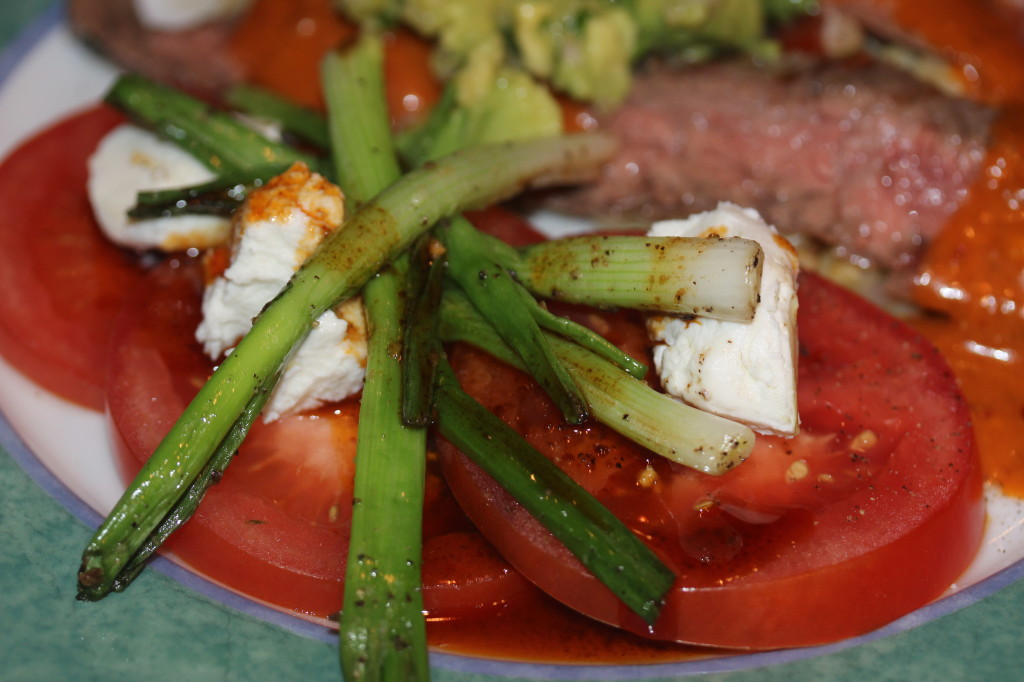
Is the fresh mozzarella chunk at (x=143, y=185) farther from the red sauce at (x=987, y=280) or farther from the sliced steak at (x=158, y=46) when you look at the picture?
the red sauce at (x=987, y=280)

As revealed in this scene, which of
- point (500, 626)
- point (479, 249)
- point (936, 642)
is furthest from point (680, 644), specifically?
point (479, 249)

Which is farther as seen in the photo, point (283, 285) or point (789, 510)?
point (283, 285)

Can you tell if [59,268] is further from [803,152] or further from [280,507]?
[803,152]

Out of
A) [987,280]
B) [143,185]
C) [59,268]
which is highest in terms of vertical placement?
[143,185]

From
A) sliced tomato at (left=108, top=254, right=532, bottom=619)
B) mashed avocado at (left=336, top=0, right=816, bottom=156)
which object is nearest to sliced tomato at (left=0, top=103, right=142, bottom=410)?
sliced tomato at (left=108, top=254, right=532, bottom=619)

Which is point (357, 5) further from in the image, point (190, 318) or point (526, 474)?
point (526, 474)

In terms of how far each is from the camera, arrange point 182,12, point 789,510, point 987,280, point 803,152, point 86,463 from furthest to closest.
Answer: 1. point 182,12
2. point 803,152
3. point 987,280
4. point 86,463
5. point 789,510

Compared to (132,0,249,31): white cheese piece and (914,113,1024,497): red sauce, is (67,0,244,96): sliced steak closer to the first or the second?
(132,0,249,31): white cheese piece

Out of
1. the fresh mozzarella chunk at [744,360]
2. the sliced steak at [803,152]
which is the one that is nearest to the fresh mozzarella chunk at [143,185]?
the sliced steak at [803,152]

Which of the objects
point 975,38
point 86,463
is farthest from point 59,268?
point 975,38
